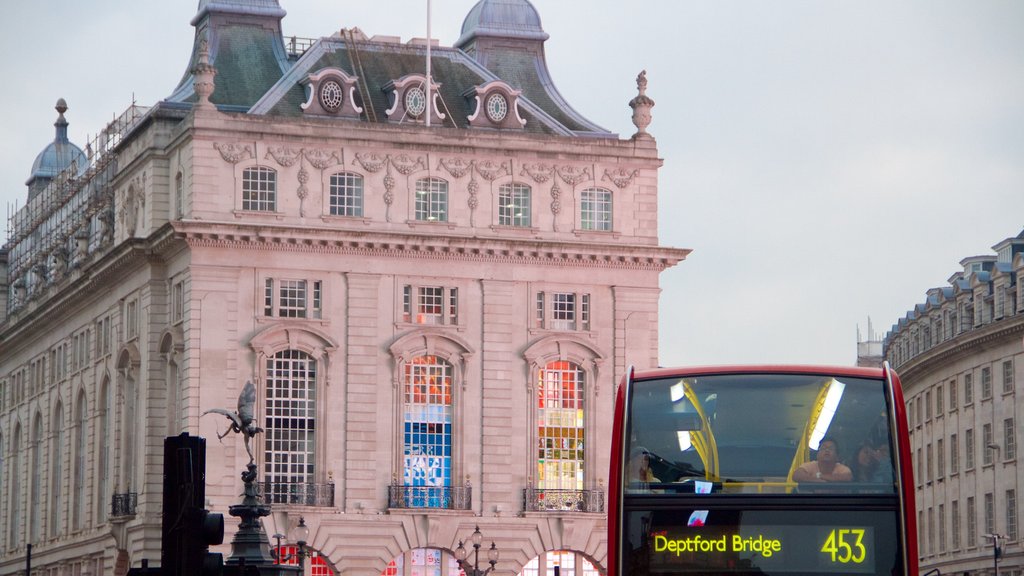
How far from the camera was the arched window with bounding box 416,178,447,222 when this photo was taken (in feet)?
274

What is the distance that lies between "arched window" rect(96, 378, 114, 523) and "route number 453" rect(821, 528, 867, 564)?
63969 millimetres

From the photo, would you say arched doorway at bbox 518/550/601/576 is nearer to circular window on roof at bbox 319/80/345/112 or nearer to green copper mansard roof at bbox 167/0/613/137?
green copper mansard roof at bbox 167/0/613/137

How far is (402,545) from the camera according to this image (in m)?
80.4

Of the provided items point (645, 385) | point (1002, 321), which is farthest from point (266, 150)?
point (645, 385)

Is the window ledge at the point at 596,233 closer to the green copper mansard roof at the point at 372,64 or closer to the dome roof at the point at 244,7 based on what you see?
the green copper mansard roof at the point at 372,64

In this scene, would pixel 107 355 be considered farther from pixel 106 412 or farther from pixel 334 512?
pixel 334 512

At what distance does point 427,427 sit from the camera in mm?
82562

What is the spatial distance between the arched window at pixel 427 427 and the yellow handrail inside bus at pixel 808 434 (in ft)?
172

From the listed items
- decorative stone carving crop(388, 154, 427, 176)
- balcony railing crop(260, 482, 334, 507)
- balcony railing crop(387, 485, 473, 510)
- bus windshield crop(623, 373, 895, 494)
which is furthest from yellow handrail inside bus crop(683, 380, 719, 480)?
decorative stone carving crop(388, 154, 427, 176)

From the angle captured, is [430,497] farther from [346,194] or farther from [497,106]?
[497,106]

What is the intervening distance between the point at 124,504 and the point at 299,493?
842cm

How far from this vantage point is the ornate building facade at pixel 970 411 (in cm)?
9544

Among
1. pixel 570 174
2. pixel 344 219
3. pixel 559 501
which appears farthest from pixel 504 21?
pixel 559 501

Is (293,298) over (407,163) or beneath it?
beneath
